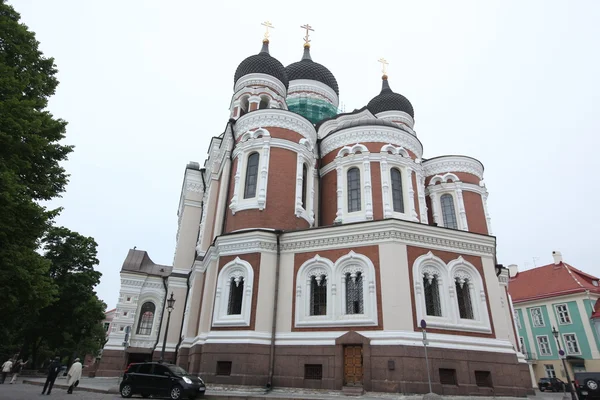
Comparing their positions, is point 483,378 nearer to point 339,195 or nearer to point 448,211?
point 339,195

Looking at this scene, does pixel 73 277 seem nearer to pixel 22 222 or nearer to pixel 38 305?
pixel 38 305

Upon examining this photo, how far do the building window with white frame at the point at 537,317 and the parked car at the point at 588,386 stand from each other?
70.9 feet

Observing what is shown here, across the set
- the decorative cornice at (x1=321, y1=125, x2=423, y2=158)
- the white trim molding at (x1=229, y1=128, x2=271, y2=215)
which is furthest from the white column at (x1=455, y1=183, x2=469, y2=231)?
the white trim molding at (x1=229, y1=128, x2=271, y2=215)

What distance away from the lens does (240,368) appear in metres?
15.8

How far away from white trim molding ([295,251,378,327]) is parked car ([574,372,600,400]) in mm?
8425

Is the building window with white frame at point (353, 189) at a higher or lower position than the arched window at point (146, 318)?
higher

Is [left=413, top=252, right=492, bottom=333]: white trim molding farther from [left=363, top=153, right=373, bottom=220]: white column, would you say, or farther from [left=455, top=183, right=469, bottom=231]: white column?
[left=455, top=183, right=469, bottom=231]: white column

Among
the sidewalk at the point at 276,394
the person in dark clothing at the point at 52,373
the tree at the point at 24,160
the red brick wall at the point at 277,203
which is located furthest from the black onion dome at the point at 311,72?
the person in dark clothing at the point at 52,373

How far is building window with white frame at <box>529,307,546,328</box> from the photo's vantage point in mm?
35025

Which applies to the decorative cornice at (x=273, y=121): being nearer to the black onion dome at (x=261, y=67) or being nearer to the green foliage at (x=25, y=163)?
the black onion dome at (x=261, y=67)

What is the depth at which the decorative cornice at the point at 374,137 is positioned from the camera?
22.3 metres

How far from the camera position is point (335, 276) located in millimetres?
16953

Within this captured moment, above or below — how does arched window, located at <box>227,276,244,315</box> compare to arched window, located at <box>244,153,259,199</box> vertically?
below

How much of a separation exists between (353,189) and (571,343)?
24575 millimetres
